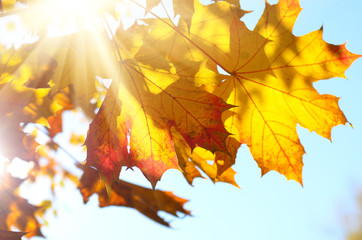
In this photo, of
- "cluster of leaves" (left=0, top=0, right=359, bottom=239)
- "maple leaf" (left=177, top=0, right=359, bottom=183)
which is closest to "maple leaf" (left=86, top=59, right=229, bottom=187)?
"cluster of leaves" (left=0, top=0, right=359, bottom=239)

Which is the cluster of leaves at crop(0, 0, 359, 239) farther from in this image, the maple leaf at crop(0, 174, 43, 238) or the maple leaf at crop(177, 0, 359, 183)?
the maple leaf at crop(0, 174, 43, 238)

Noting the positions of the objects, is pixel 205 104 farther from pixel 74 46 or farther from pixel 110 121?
Answer: pixel 74 46

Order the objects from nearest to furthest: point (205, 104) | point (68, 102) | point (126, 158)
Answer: point (205, 104)
point (126, 158)
point (68, 102)

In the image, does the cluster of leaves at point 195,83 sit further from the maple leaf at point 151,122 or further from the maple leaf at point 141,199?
the maple leaf at point 141,199

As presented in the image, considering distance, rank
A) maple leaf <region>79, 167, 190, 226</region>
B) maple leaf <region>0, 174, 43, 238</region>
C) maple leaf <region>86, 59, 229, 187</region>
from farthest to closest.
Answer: maple leaf <region>79, 167, 190, 226</region> → maple leaf <region>0, 174, 43, 238</region> → maple leaf <region>86, 59, 229, 187</region>

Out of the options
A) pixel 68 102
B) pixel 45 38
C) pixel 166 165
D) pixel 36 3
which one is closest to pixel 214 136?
pixel 166 165


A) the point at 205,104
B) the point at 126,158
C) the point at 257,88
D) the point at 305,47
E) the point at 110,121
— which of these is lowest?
the point at 126,158

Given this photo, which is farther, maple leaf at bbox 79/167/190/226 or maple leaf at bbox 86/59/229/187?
maple leaf at bbox 79/167/190/226
